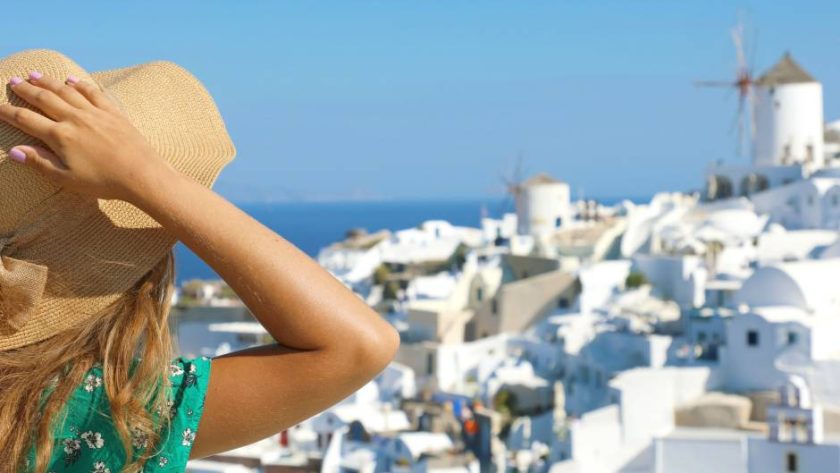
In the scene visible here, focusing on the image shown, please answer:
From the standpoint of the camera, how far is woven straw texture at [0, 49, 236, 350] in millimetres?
1406

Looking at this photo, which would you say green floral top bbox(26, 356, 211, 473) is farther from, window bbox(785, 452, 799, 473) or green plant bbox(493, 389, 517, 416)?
green plant bbox(493, 389, 517, 416)

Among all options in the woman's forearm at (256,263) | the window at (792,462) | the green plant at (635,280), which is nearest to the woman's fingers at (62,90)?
the woman's forearm at (256,263)

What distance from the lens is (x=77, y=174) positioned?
1.39m

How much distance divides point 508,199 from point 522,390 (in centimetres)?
2189

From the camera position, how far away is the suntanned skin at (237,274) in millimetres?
1404

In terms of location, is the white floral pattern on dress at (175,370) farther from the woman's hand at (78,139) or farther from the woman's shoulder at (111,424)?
the woman's hand at (78,139)

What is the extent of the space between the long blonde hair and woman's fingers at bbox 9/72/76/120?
217 millimetres

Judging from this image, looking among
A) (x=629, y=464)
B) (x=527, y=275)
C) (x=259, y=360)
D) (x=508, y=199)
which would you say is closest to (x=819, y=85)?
(x=527, y=275)

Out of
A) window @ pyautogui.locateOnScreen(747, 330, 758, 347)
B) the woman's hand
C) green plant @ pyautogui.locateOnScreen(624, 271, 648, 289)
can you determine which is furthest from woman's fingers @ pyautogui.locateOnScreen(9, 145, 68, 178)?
green plant @ pyautogui.locateOnScreen(624, 271, 648, 289)

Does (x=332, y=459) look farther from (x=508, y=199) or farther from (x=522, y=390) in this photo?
(x=508, y=199)

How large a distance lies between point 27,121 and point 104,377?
0.96 feet

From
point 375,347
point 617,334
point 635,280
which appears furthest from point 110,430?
point 635,280

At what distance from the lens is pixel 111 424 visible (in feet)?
4.74

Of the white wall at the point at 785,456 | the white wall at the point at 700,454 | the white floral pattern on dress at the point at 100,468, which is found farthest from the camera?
the white wall at the point at 700,454
